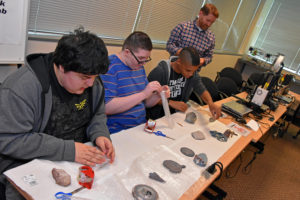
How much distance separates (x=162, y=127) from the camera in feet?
5.37

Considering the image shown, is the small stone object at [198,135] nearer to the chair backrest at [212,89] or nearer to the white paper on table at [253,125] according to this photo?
the white paper on table at [253,125]

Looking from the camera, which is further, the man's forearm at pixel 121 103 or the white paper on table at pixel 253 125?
the white paper on table at pixel 253 125

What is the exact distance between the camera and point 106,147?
1191 mm

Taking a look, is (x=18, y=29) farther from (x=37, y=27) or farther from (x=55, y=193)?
(x=55, y=193)

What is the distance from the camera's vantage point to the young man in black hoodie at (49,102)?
3.05 feet

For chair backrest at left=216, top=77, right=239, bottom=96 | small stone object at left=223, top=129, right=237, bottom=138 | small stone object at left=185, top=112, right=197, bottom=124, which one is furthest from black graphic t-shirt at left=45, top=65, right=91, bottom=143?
chair backrest at left=216, top=77, right=239, bottom=96

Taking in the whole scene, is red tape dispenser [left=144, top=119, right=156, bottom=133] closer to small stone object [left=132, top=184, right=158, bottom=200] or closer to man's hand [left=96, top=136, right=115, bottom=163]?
man's hand [left=96, top=136, right=115, bottom=163]

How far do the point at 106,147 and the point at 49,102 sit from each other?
0.36 meters

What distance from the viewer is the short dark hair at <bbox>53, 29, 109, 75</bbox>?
95cm

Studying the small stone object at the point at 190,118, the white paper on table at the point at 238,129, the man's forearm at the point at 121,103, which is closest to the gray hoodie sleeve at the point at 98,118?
the man's forearm at the point at 121,103

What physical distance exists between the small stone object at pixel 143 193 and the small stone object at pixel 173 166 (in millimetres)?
196

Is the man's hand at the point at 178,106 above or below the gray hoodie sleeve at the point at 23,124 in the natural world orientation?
below

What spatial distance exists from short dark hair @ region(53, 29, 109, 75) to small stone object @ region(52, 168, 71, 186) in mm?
414

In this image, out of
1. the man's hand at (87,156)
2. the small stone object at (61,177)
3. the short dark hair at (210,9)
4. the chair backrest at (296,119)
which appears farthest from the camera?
the chair backrest at (296,119)
